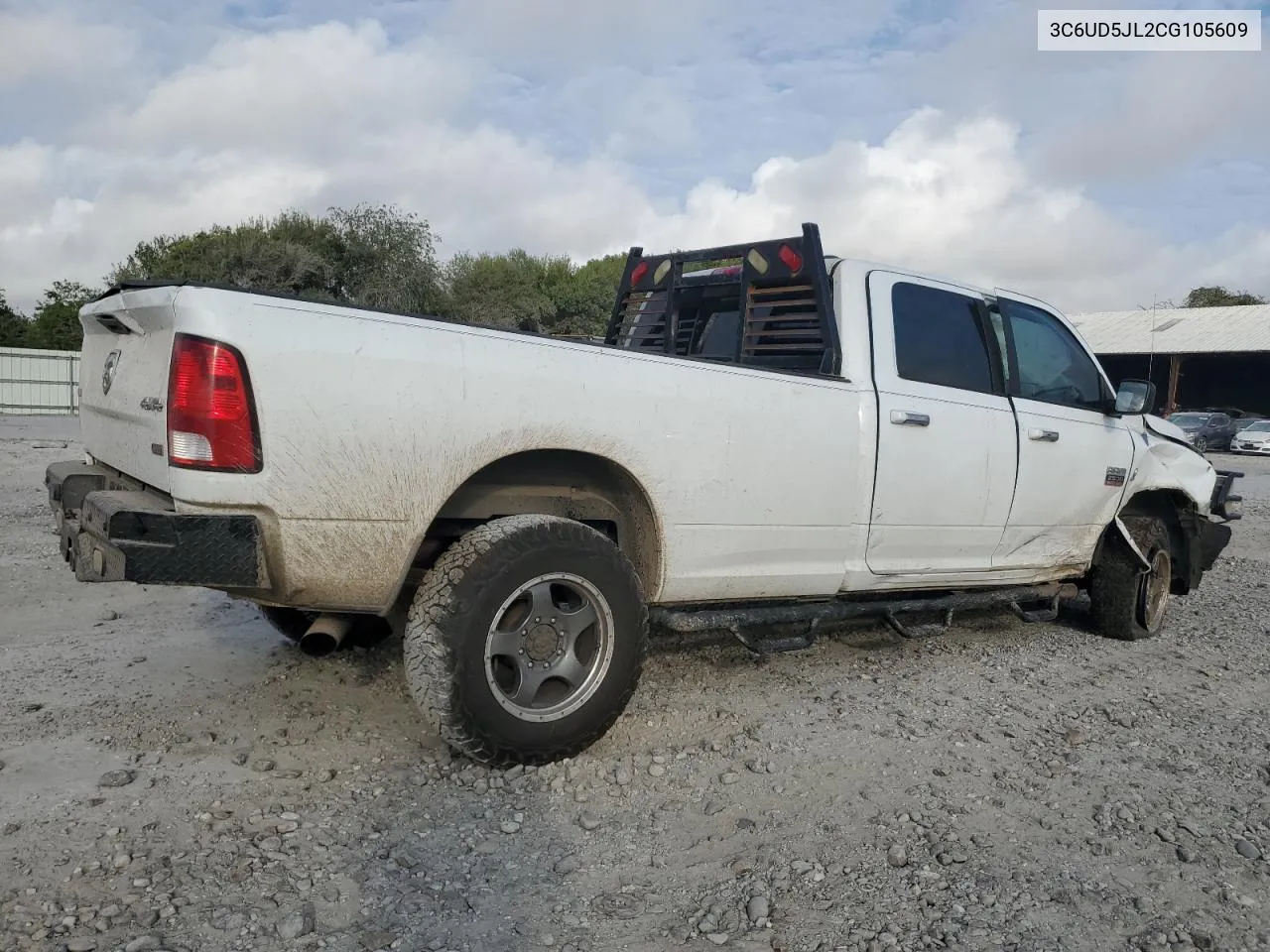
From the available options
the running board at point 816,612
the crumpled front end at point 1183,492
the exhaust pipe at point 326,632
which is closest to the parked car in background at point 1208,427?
the crumpled front end at point 1183,492

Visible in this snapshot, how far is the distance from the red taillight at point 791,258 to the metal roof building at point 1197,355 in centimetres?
3819

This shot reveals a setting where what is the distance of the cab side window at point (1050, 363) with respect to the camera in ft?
18.2

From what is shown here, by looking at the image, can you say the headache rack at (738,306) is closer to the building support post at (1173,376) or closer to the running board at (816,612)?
the running board at (816,612)

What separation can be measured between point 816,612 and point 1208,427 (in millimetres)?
31043

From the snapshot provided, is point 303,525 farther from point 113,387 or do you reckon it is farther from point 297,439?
point 113,387

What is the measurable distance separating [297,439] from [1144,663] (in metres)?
4.75

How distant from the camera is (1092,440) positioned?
18.8 feet

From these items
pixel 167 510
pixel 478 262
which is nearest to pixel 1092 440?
pixel 167 510

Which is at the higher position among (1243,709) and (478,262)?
(478,262)

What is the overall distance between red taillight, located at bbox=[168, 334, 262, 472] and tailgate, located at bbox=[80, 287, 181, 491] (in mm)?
92

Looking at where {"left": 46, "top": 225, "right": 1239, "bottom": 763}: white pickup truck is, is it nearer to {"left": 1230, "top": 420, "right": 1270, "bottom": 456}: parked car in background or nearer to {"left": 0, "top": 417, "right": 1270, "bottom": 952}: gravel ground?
{"left": 0, "top": 417, "right": 1270, "bottom": 952}: gravel ground

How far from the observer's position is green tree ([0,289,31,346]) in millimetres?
43941

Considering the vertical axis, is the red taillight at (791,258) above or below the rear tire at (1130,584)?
above

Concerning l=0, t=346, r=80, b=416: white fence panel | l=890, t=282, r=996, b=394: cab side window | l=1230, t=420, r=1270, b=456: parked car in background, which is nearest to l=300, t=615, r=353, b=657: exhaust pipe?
l=890, t=282, r=996, b=394: cab side window
